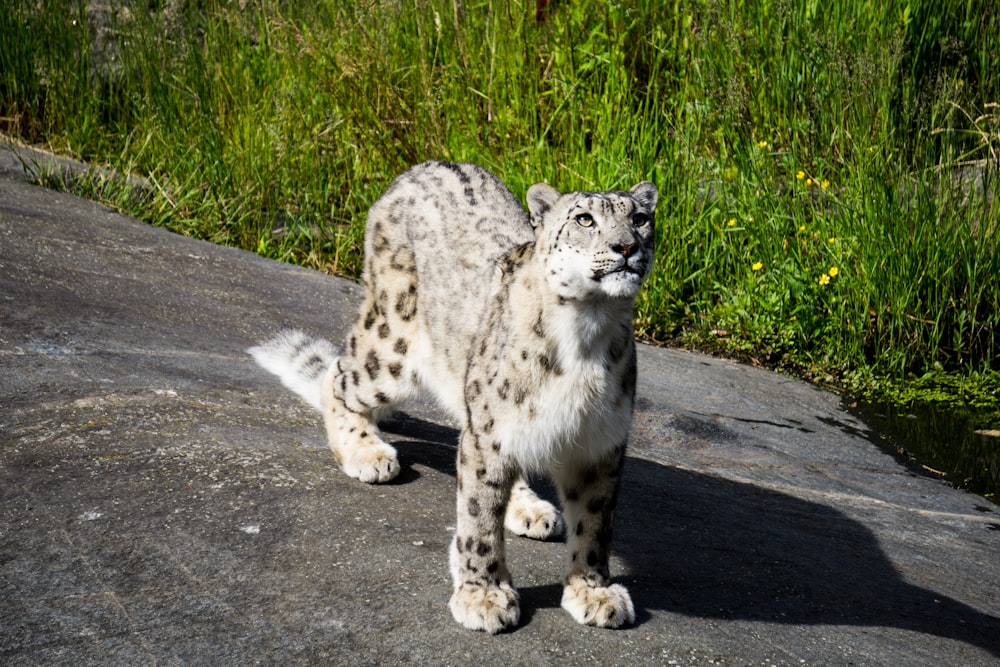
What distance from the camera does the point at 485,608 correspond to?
11.0 ft

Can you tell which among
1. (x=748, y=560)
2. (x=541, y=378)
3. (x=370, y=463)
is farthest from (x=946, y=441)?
(x=541, y=378)

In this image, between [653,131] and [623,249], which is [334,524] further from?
[653,131]

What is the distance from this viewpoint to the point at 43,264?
5988 mm

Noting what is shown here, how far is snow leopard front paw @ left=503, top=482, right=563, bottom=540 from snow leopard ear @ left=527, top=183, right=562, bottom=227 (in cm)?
114

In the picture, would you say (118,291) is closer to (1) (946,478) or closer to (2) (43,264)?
(2) (43,264)

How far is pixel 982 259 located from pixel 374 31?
442 centimetres

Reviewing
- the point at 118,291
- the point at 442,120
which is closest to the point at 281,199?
the point at 442,120

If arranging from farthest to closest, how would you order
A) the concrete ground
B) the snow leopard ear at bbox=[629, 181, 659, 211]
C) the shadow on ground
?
the shadow on ground
the snow leopard ear at bbox=[629, 181, 659, 211]
the concrete ground

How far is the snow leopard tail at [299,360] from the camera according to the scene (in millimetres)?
5141

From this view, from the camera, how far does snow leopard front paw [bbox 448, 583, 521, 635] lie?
3354mm

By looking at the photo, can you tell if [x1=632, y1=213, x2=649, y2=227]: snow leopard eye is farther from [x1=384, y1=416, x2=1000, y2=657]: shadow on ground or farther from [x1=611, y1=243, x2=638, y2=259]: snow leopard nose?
[x1=384, y1=416, x2=1000, y2=657]: shadow on ground

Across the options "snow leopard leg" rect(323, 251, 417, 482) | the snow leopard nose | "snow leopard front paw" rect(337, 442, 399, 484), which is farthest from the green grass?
the snow leopard nose

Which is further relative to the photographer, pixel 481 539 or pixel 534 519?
pixel 534 519

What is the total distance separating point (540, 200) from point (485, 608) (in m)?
1.27
